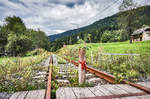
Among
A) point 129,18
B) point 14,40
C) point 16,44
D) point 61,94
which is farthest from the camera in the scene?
point 129,18

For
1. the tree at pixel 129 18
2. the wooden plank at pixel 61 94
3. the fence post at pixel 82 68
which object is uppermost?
the tree at pixel 129 18

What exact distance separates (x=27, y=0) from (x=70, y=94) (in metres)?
7.01

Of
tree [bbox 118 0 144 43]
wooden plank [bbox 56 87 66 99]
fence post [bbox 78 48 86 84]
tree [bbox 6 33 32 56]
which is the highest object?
tree [bbox 118 0 144 43]

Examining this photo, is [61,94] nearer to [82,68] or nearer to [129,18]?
[82,68]

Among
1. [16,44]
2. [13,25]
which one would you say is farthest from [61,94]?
[13,25]

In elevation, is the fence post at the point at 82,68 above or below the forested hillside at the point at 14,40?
below

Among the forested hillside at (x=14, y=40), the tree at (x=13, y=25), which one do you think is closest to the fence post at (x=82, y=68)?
the forested hillside at (x=14, y=40)

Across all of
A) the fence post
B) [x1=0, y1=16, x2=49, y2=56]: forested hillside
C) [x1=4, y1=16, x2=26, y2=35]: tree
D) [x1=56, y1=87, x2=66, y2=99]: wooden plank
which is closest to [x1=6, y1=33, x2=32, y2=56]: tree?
[x1=0, y1=16, x2=49, y2=56]: forested hillside

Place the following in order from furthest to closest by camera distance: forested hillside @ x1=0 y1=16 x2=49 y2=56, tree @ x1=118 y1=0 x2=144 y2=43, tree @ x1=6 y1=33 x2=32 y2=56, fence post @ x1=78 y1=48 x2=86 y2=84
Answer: tree @ x1=118 y1=0 x2=144 y2=43
forested hillside @ x1=0 y1=16 x2=49 y2=56
tree @ x1=6 y1=33 x2=32 y2=56
fence post @ x1=78 y1=48 x2=86 y2=84

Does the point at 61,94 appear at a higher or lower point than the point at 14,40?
lower

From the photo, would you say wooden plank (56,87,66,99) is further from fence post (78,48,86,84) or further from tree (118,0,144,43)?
tree (118,0,144,43)

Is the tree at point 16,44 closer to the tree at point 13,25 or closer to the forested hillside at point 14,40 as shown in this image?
the forested hillside at point 14,40

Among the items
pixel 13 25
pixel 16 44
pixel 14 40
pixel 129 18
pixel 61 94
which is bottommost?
pixel 61 94

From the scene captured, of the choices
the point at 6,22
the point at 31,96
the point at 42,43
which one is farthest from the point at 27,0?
the point at 42,43
